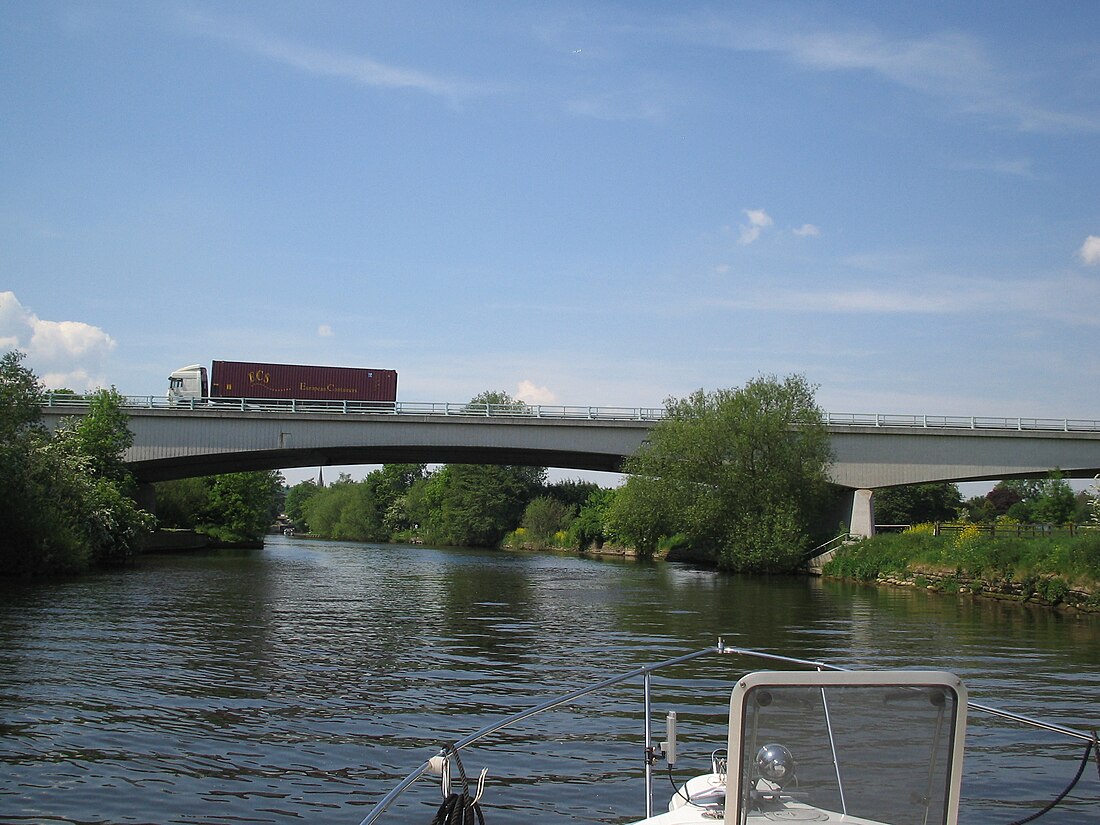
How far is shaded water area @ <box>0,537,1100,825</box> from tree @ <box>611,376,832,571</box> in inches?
619

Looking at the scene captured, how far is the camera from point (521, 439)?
54688mm

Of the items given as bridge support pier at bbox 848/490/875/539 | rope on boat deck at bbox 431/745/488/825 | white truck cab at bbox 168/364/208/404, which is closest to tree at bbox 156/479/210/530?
white truck cab at bbox 168/364/208/404

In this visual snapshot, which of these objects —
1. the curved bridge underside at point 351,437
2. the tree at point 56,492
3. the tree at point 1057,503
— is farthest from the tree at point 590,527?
the tree at point 56,492

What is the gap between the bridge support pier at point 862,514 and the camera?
53531mm

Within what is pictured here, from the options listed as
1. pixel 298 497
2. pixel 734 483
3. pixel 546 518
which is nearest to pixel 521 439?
pixel 734 483

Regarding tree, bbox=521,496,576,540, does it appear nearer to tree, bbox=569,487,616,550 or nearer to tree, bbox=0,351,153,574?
tree, bbox=569,487,616,550

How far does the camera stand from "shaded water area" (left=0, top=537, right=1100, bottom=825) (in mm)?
9602

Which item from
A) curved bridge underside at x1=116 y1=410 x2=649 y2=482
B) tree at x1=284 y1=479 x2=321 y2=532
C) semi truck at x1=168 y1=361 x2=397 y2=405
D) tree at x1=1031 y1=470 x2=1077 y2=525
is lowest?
tree at x1=284 y1=479 x2=321 y2=532

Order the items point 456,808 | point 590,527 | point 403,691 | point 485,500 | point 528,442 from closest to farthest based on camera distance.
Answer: point 456,808, point 403,691, point 528,442, point 590,527, point 485,500

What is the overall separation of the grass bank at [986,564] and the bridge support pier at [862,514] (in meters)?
6.03

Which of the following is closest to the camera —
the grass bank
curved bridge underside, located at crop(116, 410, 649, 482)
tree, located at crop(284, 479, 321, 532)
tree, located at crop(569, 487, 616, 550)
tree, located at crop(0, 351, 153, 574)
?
the grass bank

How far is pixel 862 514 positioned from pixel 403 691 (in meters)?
43.5

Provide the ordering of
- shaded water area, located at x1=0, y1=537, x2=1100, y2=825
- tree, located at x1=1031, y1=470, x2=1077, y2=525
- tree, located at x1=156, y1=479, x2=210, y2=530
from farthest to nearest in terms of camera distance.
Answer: tree, located at x1=156, y1=479, x2=210, y2=530 → tree, located at x1=1031, y1=470, x2=1077, y2=525 → shaded water area, located at x1=0, y1=537, x2=1100, y2=825

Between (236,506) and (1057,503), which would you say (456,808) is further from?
(236,506)
